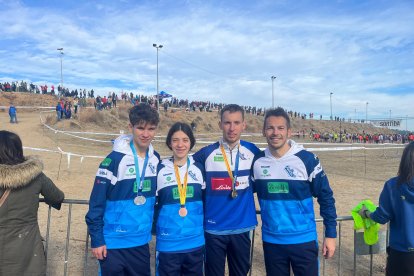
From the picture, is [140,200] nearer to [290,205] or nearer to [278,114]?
[290,205]

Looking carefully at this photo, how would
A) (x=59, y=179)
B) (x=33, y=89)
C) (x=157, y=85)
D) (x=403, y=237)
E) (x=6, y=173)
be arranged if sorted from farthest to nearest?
1. (x=33, y=89)
2. (x=157, y=85)
3. (x=59, y=179)
4. (x=403, y=237)
5. (x=6, y=173)

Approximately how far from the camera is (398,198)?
133 inches

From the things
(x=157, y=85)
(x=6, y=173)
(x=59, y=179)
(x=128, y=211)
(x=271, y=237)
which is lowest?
(x=59, y=179)

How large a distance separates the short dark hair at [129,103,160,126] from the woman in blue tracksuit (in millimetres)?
288

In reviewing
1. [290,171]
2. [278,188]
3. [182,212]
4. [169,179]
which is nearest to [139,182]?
[169,179]

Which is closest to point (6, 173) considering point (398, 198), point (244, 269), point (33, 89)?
point (244, 269)

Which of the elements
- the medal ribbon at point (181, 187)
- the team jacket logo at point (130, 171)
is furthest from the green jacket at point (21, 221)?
the medal ribbon at point (181, 187)

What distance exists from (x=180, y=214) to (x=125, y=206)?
572 millimetres

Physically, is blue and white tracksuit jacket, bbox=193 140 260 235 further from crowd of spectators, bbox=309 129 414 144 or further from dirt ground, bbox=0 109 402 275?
crowd of spectators, bbox=309 129 414 144

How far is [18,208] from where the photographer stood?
3.23 metres

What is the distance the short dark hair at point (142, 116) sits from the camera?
3609 mm

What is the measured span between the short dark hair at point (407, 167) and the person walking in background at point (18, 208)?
3.56 meters

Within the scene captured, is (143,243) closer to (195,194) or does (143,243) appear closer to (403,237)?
(195,194)

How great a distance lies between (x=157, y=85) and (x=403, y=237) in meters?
37.5
